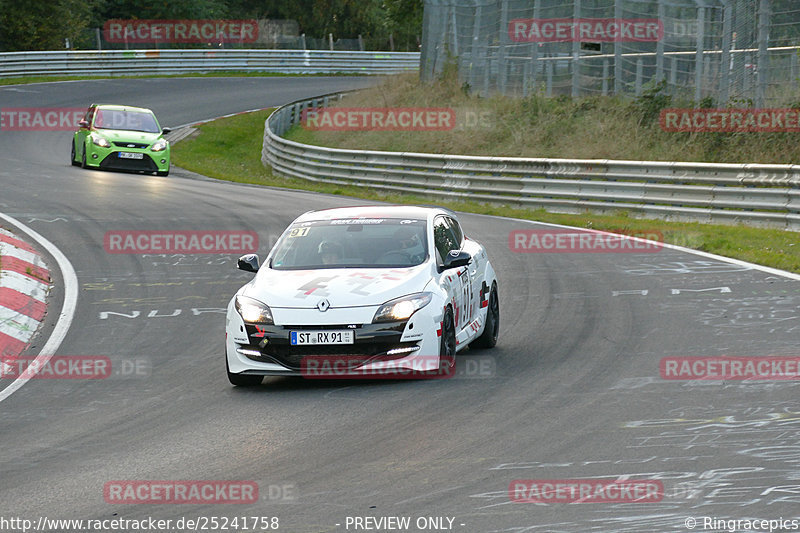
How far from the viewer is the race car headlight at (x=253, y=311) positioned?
9695 millimetres

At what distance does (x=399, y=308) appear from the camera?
9.62m

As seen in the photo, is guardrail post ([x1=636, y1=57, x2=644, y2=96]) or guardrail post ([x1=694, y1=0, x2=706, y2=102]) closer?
guardrail post ([x1=694, y1=0, x2=706, y2=102])

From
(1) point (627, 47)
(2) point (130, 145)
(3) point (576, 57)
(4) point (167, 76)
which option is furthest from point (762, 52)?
(4) point (167, 76)

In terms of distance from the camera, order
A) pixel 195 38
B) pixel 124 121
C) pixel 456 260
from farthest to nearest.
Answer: pixel 195 38 < pixel 124 121 < pixel 456 260

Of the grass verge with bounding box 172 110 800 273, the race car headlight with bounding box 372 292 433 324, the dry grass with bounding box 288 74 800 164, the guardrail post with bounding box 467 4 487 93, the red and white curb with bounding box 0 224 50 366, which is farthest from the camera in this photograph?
the guardrail post with bounding box 467 4 487 93

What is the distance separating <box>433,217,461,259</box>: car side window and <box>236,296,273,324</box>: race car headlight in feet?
5.94

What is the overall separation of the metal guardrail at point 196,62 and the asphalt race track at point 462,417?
1528 inches

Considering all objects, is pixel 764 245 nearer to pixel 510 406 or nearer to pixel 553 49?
pixel 510 406

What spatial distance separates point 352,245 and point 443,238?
968 millimetres

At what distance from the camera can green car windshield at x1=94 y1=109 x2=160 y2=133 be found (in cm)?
2962

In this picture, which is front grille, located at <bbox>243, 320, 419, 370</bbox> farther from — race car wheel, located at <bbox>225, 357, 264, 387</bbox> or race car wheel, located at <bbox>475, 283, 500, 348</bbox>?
race car wheel, located at <bbox>475, 283, 500, 348</bbox>

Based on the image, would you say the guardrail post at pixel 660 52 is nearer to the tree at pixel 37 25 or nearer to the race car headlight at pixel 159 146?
the race car headlight at pixel 159 146

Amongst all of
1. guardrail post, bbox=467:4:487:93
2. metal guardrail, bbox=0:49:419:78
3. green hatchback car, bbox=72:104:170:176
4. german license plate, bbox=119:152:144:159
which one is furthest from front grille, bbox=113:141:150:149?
metal guardrail, bbox=0:49:419:78

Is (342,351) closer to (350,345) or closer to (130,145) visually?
(350,345)
